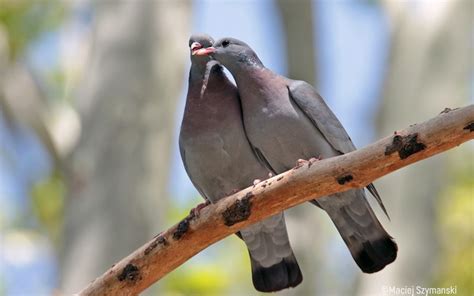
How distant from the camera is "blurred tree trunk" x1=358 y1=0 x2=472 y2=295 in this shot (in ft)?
27.7

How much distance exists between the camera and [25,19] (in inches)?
483

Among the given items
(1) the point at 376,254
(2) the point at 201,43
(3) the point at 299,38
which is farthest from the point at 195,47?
(3) the point at 299,38

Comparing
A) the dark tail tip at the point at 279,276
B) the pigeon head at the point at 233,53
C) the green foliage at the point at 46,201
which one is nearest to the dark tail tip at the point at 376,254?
the dark tail tip at the point at 279,276

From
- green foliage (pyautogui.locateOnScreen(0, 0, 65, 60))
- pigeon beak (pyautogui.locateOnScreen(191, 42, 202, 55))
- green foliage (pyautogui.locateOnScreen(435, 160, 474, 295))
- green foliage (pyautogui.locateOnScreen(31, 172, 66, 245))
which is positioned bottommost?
green foliage (pyautogui.locateOnScreen(435, 160, 474, 295))

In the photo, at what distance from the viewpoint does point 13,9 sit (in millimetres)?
11938

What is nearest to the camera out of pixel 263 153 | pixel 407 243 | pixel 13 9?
pixel 263 153

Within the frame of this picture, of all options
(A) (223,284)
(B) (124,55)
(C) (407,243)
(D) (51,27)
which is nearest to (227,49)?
(B) (124,55)

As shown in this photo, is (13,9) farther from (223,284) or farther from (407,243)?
(407,243)

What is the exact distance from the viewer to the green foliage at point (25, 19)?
1134 centimetres

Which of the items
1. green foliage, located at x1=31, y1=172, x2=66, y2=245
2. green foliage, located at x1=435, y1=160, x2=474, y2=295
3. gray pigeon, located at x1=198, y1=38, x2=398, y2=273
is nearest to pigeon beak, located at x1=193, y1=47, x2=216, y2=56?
gray pigeon, located at x1=198, y1=38, x2=398, y2=273

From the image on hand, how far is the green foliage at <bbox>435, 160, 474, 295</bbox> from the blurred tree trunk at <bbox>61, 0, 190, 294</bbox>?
3.80 metres

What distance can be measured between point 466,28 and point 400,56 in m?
0.81

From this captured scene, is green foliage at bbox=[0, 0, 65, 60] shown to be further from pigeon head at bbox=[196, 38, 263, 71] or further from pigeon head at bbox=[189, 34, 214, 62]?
pigeon head at bbox=[196, 38, 263, 71]

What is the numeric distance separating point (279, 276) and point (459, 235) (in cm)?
574
